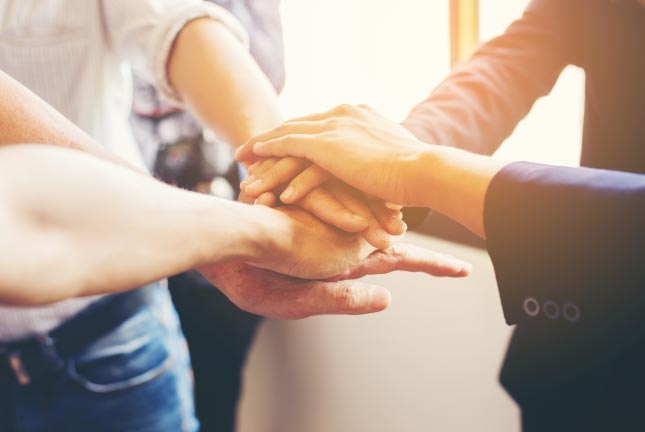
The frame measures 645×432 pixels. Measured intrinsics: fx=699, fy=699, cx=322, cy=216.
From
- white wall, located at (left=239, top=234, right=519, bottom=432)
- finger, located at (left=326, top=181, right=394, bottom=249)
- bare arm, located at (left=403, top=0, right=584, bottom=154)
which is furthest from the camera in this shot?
white wall, located at (left=239, top=234, right=519, bottom=432)

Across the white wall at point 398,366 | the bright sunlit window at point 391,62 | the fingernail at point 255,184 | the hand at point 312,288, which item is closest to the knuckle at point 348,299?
the hand at point 312,288

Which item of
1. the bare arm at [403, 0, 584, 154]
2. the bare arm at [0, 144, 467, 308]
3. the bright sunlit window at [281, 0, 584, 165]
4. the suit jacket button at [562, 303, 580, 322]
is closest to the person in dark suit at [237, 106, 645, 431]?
the suit jacket button at [562, 303, 580, 322]

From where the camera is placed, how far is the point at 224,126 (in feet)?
3.68

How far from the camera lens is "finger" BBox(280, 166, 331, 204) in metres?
0.98

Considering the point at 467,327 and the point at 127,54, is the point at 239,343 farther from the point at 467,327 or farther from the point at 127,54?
the point at 127,54

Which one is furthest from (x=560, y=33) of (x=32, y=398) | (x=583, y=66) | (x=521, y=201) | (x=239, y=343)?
(x=239, y=343)

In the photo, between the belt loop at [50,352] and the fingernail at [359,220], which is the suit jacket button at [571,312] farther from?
the belt loop at [50,352]

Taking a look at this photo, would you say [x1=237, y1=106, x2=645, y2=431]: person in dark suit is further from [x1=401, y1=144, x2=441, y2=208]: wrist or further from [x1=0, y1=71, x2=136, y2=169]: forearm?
[x1=0, y1=71, x2=136, y2=169]: forearm

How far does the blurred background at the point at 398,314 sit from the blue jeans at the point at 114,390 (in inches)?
27.7

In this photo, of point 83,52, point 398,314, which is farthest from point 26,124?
point 398,314

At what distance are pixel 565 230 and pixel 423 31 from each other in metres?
1.43

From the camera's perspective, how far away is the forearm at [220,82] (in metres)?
1.10

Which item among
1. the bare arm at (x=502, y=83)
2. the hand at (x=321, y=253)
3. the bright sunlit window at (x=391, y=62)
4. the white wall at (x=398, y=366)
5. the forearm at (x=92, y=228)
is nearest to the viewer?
the forearm at (x=92, y=228)

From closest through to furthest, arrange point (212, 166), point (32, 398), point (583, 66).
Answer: point (32, 398) < point (583, 66) < point (212, 166)
